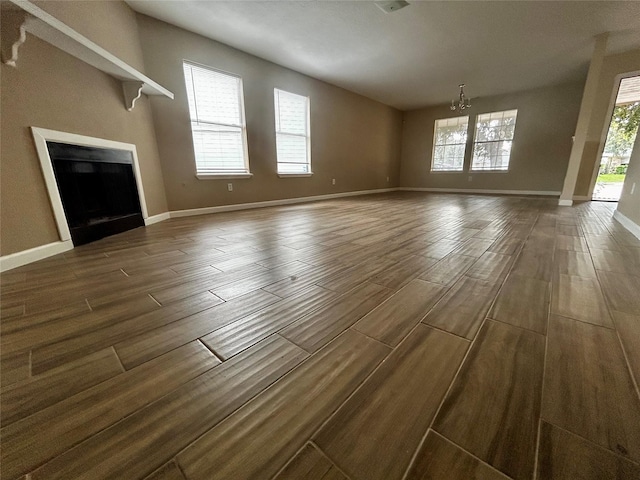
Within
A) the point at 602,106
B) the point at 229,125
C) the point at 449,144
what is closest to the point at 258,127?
the point at 229,125

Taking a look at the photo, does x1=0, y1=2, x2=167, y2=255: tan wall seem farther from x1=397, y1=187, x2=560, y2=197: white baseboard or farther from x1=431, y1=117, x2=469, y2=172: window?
x1=397, y1=187, x2=560, y2=197: white baseboard

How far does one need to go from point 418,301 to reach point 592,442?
67 centimetres

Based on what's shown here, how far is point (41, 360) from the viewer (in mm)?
852

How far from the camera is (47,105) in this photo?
195 cm

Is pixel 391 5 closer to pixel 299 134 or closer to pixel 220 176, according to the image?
pixel 299 134

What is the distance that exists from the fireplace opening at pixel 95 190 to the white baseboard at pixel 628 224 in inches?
200

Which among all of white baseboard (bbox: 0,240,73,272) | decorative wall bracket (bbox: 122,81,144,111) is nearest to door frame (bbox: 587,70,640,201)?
decorative wall bracket (bbox: 122,81,144,111)

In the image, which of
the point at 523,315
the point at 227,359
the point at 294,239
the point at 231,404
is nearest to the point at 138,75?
the point at 294,239

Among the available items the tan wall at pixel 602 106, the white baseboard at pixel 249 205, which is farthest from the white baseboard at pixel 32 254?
the tan wall at pixel 602 106

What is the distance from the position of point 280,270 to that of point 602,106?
6485 millimetres

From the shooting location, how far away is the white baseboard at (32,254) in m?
1.68

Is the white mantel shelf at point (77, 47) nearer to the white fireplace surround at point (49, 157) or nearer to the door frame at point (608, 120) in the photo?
the white fireplace surround at point (49, 157)

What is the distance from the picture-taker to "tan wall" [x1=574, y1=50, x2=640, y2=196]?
414 centimetres

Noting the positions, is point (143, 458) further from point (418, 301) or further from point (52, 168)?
point (52, 168)
